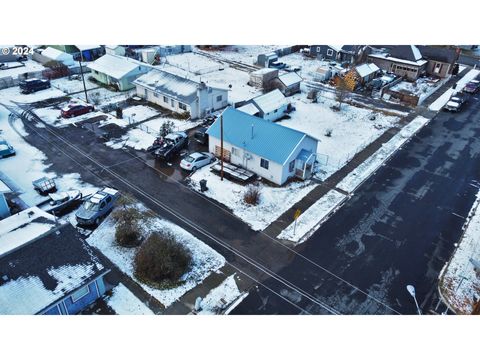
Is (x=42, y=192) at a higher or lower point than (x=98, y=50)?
lower

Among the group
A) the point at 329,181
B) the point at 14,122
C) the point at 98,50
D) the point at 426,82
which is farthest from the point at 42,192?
the point at 426,82

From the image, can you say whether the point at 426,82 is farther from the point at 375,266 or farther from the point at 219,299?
the point at 219,299

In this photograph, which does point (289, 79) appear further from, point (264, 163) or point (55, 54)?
point (55, 54)

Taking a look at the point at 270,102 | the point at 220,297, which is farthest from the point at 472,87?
the point at 220,297

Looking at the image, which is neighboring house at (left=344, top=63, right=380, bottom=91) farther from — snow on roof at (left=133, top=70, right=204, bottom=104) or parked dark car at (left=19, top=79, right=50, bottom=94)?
parked dark car at (left=19, top=79, right=50, bottom=94)

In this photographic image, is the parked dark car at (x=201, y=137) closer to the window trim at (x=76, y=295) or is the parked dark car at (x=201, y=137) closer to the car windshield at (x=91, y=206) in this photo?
the car windshield at (x=91, y=206)

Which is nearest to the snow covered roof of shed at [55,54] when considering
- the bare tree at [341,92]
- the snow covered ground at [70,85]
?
the snow covered ground at [70,85]
